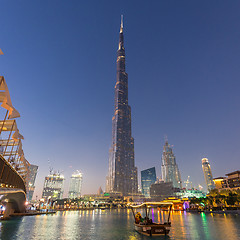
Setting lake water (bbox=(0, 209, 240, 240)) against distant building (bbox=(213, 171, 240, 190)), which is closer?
lake water (bbox=(0, 209, 240, 240))

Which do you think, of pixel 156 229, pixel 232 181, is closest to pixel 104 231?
pixel 156 229

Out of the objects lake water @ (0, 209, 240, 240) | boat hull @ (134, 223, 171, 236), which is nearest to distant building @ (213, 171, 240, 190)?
lake water @ (0, 209, 240, 240)

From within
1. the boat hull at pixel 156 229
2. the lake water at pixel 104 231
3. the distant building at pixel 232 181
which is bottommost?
the lake water at pixel 104 231

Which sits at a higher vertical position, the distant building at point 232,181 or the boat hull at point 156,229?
the distant building at point 232,181

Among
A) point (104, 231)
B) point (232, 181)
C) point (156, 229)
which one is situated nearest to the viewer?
point (156, 229)

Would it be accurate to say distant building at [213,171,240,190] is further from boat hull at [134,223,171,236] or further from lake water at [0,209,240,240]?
boat hull at [134,223,171,236]

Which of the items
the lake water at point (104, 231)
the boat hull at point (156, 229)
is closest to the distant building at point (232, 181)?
the lake water at point (104, 231)

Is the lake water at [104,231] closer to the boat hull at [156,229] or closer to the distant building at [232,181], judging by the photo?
the boat hull at [156,229]

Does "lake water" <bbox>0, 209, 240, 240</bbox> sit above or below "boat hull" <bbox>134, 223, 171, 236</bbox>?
below

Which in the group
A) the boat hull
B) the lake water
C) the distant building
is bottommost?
the lake water

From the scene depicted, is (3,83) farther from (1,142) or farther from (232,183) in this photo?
(232,183)

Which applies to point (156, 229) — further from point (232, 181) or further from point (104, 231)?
point (232, 181)

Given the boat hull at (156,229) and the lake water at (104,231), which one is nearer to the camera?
the lake water at (104,231)

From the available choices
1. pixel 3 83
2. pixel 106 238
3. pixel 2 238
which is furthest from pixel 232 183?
pixel 3 83
